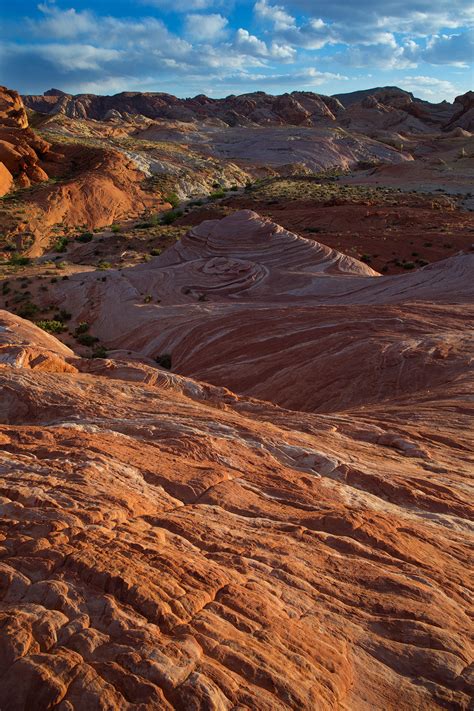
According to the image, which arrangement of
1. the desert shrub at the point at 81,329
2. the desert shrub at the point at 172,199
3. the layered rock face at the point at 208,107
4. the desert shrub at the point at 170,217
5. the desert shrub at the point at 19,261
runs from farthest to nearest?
the layered rock face at the point at 208,107, the desert shrub at the point at 172,199, the desert shrub at the point at 170,217, the desert shrub at the point at 19,261, the desert shrub at the point at 81,329

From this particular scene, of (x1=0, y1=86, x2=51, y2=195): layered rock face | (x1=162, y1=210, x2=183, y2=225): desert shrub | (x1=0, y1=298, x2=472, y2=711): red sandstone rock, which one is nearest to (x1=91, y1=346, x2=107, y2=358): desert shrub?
(x1=0, y1=298, x2=472, y2=711): red sandstone rock

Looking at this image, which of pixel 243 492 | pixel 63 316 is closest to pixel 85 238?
pixel 63 316

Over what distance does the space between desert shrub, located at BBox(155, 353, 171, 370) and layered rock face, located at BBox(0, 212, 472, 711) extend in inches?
162

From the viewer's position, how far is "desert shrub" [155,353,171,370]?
14622 mm

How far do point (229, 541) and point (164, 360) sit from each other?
1029 centimetres

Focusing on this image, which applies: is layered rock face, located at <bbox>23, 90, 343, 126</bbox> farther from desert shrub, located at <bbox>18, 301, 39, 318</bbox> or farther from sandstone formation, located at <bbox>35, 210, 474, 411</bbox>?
desert shrub, located at <bbox>18, 301, 39, 318</bbox>

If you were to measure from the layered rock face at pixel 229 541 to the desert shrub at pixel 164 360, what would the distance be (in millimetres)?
4118

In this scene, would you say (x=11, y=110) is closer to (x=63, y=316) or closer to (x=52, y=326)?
(x=63, y=316)

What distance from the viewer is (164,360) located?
14.9m

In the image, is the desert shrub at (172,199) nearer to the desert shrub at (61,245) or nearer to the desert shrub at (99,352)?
the desert shrub at (61,245)

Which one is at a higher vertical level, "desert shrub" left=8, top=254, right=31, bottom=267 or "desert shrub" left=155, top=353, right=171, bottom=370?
"desert shrub" left=8, top=254, right=31, bottom=267

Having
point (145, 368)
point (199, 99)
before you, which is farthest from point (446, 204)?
point (199, 99)

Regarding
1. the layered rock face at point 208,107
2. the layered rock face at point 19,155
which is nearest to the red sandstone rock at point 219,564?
the layered rock face at point 19,155

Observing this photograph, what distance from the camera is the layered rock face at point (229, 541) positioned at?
3.44 metres
